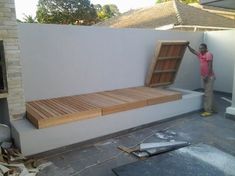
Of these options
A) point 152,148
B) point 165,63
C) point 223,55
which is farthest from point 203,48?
point 152,148

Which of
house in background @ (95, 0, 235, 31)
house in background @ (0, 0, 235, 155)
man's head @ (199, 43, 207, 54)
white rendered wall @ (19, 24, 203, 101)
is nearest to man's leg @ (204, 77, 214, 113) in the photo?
house in background @ (0, 0, 235, 155)

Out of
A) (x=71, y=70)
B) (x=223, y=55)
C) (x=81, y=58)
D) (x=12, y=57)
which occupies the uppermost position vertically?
(x=12, y=57)

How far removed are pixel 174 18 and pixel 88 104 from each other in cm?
998

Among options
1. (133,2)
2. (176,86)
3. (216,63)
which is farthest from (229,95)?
(133,2)

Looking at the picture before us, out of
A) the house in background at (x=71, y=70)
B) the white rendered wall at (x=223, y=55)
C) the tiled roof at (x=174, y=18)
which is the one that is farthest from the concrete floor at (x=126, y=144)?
the tiled roof at (x=174, y=18)

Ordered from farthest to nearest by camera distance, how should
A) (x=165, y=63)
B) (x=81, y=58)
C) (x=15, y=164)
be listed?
(x=165, y=63) < (x=81, y=58) < (x=15, y=164)

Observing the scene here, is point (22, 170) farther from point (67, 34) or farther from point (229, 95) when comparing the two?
point (229, 95)

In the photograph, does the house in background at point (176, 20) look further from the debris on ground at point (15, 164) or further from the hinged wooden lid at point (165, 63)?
the debris on ground at point (15, 164)

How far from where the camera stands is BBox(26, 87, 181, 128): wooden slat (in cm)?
374

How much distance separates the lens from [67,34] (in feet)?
16.3

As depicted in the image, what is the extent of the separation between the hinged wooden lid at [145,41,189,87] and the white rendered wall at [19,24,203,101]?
32 cm

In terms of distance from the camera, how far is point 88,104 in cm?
441

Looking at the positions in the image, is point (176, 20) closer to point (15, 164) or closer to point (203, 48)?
point (203, 48)

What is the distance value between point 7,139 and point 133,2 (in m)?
36.2
